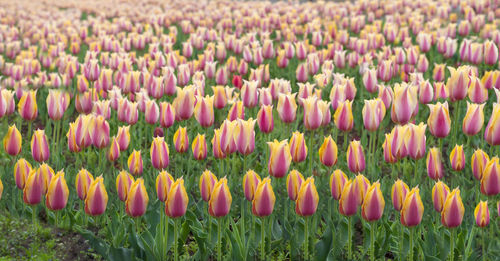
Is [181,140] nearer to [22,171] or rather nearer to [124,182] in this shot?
[124,182]

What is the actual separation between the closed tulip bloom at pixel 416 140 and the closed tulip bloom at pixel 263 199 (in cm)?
104

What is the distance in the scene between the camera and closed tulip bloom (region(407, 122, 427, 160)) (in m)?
4.09

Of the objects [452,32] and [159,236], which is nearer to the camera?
[159,236]

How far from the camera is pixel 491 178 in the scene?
364 cm

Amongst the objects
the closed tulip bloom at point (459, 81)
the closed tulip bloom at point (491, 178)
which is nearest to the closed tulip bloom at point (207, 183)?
the closed tulip bloom at point (491, 178)

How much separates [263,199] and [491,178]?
1.26 metres

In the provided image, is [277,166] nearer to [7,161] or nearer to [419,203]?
[419,203]

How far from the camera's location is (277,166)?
12.9ft

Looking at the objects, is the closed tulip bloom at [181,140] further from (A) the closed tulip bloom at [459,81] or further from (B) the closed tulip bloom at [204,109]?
(A) the closed tulip bloom at [459,81]

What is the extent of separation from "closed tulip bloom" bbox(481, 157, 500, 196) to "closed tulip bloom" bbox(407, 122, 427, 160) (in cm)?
54

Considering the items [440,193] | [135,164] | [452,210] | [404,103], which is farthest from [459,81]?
[135,164]

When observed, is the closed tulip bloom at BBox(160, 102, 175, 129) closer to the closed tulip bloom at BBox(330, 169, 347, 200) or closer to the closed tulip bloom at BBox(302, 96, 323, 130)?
the closed tulip bloom at BBox(302, 96, 323, 130)

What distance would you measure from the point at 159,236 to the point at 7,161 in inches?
99.2

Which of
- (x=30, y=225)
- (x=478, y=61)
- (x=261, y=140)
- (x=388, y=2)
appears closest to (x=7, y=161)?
(x=30, y=225)
